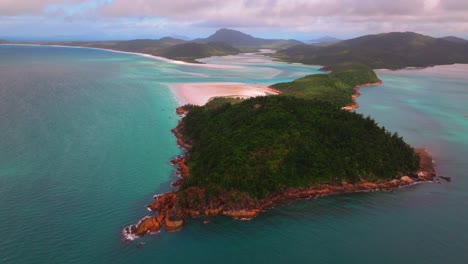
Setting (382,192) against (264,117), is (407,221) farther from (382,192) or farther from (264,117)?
(264,117)

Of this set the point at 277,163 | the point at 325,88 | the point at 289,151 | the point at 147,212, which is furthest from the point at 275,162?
the point at 325,88

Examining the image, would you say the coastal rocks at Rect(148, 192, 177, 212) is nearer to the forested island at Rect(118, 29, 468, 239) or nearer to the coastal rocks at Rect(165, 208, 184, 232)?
the forested island at Rect(118, 29, 468, 239)

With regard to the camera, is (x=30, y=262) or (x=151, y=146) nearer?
(x=30, y=262)

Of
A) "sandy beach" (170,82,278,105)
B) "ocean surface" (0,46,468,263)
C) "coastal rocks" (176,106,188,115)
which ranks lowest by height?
"ocean surface" (0,46,468,263)

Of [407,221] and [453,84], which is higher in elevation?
[453,84]

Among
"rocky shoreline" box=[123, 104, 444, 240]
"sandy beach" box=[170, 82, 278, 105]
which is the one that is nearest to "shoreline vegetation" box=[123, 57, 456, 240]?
"rocky shoreline" box=[123, 104, 444, 240]

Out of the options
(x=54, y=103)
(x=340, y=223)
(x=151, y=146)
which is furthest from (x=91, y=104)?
(x=340, y=223)
